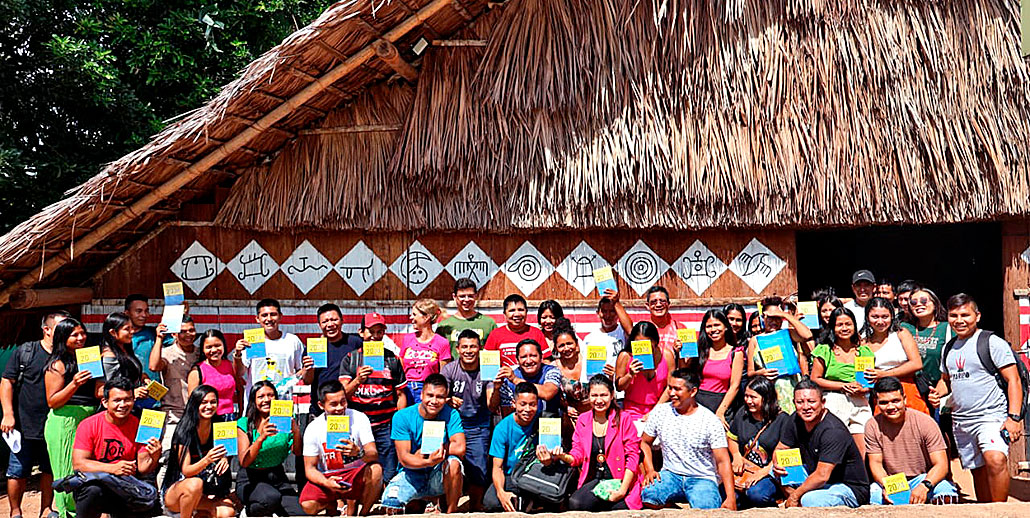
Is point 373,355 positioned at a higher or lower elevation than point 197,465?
higher

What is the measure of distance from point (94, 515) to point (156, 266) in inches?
103

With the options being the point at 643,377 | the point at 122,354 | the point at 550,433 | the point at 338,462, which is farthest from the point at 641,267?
the point at 122,354

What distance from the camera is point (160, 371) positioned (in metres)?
6.20

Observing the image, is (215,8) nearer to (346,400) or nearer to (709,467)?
(346,400)

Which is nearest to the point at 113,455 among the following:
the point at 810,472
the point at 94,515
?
the point at 94,515

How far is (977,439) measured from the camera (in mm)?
5543

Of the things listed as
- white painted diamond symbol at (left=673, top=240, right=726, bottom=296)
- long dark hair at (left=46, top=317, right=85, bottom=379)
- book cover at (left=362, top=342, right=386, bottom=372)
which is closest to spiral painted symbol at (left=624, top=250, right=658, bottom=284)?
white painted diamond symbol at (left=673, top=240, right=726, bottom=296)

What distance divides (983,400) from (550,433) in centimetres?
289

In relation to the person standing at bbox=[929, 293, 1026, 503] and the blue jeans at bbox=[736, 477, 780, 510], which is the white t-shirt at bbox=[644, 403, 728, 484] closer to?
the blue jeans at bbox=[736, 477, 780, 510]

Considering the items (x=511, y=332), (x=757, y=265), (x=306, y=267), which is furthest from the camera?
(x=306, y=267)

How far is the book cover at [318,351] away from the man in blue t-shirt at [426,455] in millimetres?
732

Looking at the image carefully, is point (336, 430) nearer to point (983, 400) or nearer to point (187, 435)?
point (187, 435)

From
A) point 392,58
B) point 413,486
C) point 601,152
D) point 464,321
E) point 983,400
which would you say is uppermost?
point 392,58

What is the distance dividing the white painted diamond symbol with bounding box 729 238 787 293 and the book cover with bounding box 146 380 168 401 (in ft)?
14.7
